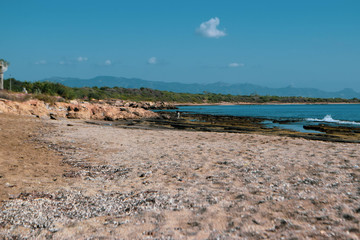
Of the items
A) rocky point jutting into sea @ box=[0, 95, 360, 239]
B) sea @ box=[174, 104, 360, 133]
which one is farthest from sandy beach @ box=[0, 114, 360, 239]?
sea @ box=[174, 104, 360, 133]

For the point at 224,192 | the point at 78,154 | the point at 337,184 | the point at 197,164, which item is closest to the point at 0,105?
the point at 78,154

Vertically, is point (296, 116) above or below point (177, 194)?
below

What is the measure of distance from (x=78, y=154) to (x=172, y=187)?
16.5 ft

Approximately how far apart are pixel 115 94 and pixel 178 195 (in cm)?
9486

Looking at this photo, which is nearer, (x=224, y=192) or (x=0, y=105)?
(x=224, y=192)

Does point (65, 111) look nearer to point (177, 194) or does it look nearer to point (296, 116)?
point (177, 194)

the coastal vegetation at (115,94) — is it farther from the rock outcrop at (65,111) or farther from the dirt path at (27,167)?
the dirt path at (27,167)

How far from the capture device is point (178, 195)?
588cm

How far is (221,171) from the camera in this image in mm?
7832

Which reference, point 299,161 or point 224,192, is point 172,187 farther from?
point 299,161

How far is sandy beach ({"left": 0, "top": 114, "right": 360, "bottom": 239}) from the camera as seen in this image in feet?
14.2

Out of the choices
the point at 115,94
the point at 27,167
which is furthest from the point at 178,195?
the point at 115,94

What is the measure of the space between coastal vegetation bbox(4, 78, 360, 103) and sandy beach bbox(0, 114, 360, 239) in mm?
30367

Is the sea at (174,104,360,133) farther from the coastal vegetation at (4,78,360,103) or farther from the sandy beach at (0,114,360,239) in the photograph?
the coastal vegetation at (4,78,360,103)
